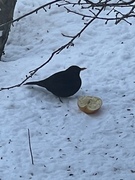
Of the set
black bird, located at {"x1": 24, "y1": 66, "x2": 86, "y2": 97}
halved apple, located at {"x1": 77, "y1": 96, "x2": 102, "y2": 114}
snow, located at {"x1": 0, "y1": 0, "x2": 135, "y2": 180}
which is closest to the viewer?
snow, located at {"x1": 0, "y1": 0, "x2": 135, "y2": 180}

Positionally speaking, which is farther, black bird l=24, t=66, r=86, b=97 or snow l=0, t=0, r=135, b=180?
black bird l=24, t=66, r=86, b=97

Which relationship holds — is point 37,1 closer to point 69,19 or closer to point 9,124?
point 69,19

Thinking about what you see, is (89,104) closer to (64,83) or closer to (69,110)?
(69,110)

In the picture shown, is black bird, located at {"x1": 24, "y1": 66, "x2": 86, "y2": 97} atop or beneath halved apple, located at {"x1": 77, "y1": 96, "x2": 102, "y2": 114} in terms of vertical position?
atop

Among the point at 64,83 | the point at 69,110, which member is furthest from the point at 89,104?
the point at 64,83

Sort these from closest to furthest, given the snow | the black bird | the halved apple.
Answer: the snow, the halved apple, the black bird
